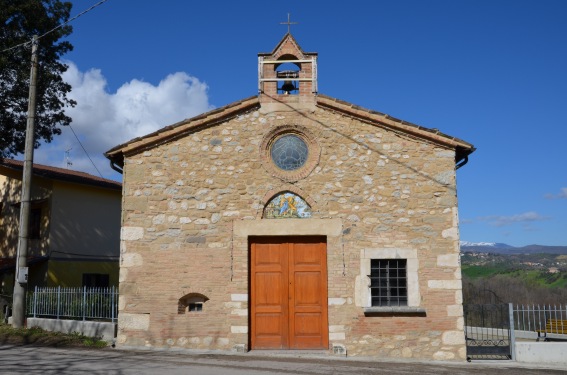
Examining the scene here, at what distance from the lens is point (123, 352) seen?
1125cm

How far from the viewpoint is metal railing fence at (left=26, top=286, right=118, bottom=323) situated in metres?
12.7

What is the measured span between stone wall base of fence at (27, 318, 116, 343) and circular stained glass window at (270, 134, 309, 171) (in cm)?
530

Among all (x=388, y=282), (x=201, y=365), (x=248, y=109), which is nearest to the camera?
(x=201, y=365)

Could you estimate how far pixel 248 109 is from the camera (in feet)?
41.0

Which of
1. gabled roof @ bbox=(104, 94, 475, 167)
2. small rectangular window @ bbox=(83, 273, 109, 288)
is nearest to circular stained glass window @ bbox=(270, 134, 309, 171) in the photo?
gabled roof @ bbox=(104, 94, 475, 167)

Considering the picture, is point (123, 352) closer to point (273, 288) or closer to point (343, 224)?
point (273, 288)

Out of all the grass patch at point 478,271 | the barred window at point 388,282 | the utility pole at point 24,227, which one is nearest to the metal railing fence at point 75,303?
the utility pole at point 24,227

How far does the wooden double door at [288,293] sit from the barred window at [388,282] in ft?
3.53

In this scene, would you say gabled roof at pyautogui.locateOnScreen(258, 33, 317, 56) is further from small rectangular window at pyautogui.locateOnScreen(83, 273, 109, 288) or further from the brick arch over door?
small rectangular window at pyautogui.locateOnScreen(83, 273, 109, 288)

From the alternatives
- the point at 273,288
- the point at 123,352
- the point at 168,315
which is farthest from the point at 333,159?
the point at 123,352

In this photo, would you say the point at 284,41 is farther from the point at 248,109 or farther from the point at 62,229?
the point at 62,229

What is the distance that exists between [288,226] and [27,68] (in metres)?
11.9

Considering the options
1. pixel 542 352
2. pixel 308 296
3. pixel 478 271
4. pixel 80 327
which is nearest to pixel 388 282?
pixel 308 296

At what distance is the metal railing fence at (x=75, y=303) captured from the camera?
12711 millimetres
